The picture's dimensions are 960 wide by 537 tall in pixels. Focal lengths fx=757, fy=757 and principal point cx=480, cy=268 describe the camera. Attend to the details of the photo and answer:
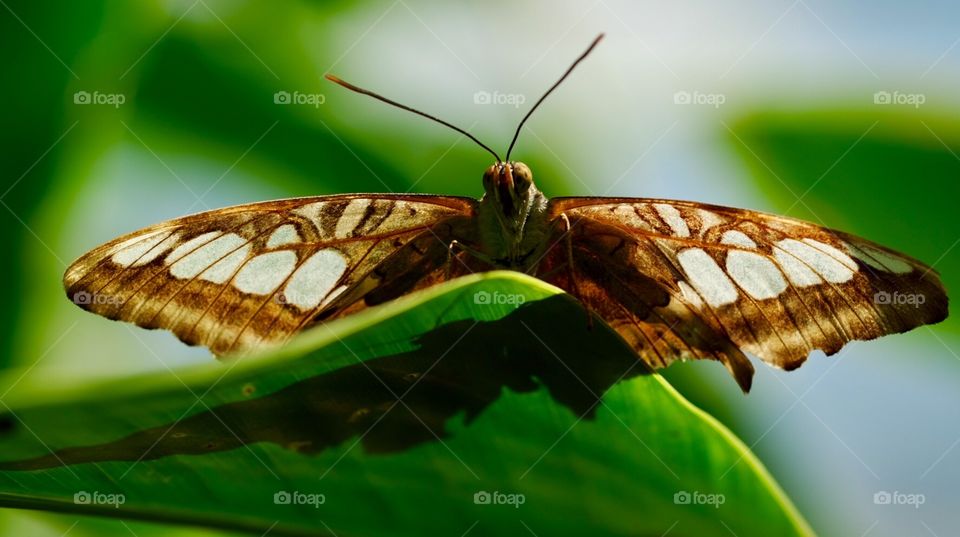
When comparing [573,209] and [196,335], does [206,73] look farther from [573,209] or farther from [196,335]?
[573,209]

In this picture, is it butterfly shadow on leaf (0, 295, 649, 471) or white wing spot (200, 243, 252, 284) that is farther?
white wing spot (200, 243, 252, 284)

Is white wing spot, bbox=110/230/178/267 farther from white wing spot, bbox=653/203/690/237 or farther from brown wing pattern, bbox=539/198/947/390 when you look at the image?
white wing spot, bbox=653/203/690/237

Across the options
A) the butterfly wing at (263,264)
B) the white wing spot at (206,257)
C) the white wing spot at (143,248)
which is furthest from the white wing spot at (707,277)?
the white wing spot at (143,248)

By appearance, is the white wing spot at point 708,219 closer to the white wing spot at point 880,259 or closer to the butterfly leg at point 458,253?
the white wing spot at point 880,259

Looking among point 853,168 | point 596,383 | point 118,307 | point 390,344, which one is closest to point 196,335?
point 118,307

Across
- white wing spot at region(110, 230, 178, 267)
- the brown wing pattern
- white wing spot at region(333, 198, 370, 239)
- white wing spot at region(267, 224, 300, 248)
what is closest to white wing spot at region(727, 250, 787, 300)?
the brown wing pattern

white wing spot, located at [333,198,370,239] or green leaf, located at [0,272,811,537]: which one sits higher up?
white wing spot, located at [333,198,370,239]
